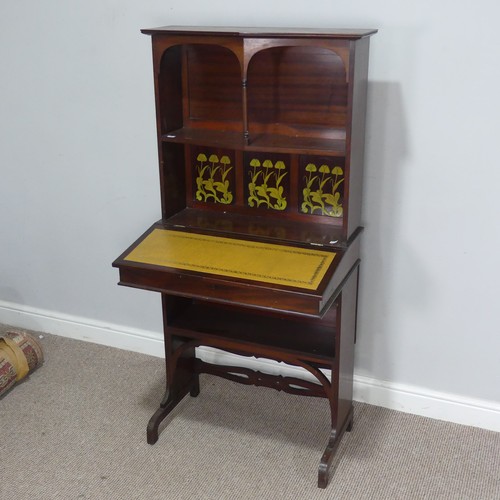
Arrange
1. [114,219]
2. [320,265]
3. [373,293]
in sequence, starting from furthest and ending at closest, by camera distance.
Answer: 1. [114,219]
2. [373,293]
3. [320,265]

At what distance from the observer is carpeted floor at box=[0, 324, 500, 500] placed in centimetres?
225

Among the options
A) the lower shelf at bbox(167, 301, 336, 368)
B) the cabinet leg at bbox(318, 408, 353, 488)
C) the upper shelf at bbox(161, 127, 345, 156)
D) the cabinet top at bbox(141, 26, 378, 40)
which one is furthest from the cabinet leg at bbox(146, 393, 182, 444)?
the cabinet top at bbox(141, 26, 378, 40)

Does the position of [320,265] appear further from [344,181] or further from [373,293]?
[373,293]

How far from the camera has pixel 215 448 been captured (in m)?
2.44

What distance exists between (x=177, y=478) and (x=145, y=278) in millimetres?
705

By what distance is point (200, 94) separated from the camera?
2.38 meters

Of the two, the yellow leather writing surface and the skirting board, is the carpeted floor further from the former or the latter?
the yellow leather writing surface

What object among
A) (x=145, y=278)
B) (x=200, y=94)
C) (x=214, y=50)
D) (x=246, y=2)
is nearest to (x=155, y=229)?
(x=145, y=278)

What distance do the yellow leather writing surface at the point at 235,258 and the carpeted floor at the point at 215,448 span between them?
739mm

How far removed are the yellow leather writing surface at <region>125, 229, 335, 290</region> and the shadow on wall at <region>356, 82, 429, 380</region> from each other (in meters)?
0.36

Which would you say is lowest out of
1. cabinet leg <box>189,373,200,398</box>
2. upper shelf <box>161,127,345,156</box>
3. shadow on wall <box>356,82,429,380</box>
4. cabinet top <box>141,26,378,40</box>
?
cabinet leg <box>189,373,200,398</box>

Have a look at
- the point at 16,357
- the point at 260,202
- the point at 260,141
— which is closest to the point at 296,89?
the point at 260,141

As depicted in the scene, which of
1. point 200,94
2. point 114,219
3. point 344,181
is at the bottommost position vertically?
point 114,219

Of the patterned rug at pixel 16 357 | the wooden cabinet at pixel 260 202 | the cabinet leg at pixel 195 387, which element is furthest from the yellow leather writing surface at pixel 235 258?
the patterned rug at pixel 16 357
